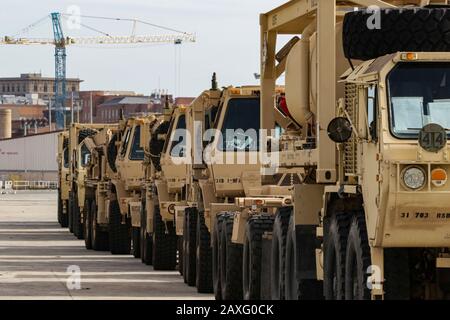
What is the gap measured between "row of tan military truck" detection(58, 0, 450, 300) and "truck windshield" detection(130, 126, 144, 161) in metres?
8.08

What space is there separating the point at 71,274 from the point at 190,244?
12.6ft

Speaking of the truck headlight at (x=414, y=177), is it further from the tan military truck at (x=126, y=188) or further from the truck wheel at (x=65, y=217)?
the truck wheel at (x=65, y=217)

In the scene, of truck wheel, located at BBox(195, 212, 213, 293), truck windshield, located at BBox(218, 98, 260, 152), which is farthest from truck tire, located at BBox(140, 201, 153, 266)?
truck windshield, located at BBox(218, 98, 260, 152)

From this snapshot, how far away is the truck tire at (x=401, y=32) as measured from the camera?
609 inches

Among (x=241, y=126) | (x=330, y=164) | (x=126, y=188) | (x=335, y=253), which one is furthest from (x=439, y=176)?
(x=126, y=188)

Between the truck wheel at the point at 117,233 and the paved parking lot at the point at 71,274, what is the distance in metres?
0.26

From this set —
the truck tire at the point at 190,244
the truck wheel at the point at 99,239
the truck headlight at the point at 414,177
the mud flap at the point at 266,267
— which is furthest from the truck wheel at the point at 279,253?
the truck wheel at the point at 99,239

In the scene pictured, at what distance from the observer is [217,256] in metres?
23.2

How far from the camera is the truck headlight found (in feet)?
46.5

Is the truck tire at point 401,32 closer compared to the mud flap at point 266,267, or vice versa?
the truck tire at point 401,32

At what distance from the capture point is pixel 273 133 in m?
20.7

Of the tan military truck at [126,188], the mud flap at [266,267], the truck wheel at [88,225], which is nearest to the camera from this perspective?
the mud flap at [266,267]
